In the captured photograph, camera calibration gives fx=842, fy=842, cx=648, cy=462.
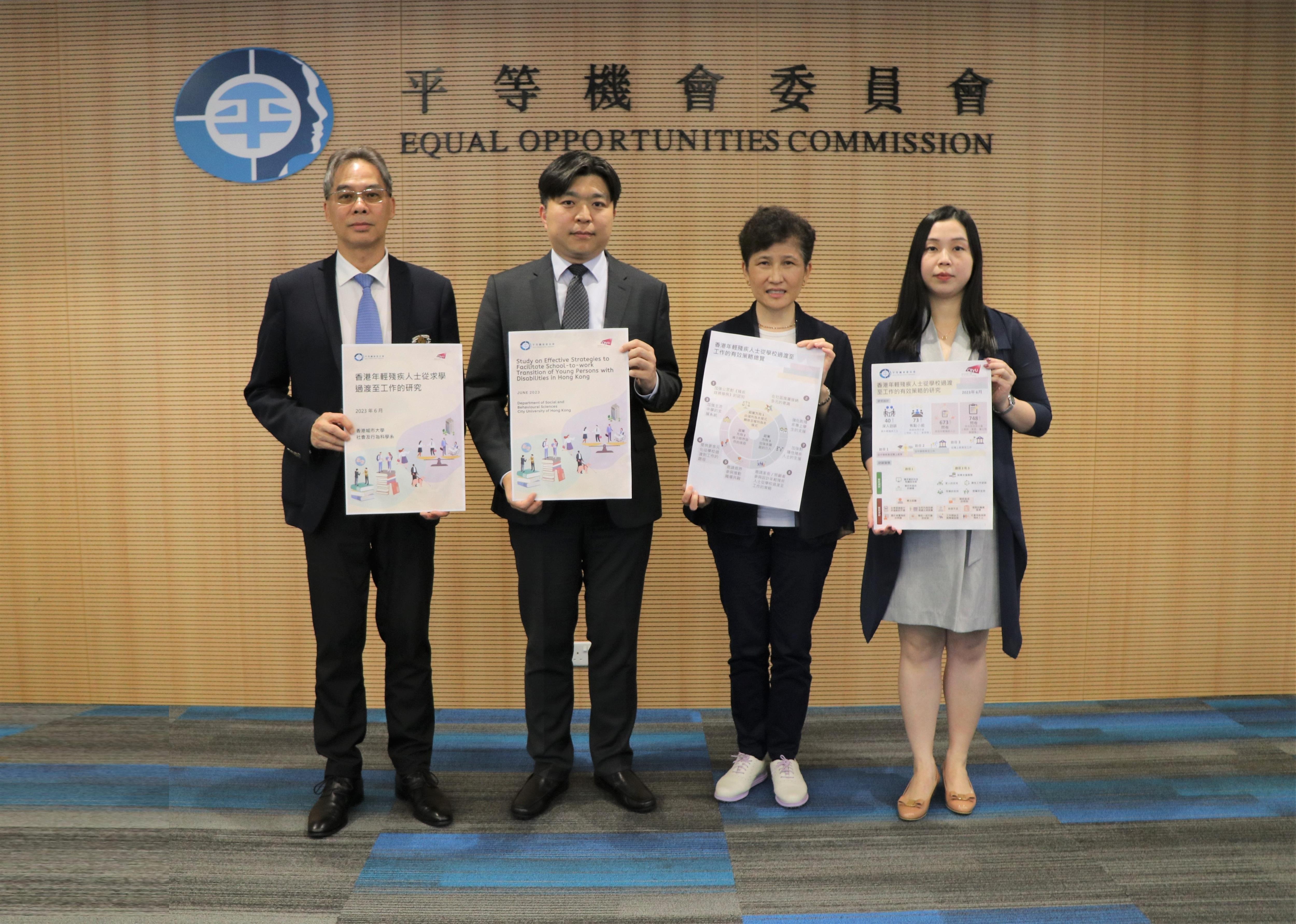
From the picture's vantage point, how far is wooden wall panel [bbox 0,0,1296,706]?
3297 mm

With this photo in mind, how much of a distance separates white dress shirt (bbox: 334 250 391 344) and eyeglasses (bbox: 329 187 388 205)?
6.2 inches

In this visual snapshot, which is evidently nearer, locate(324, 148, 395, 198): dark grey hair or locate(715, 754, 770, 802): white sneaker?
locate(324, 148, 395, 198): dark grey hair

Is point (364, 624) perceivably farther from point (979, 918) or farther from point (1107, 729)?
point (1107, 729)

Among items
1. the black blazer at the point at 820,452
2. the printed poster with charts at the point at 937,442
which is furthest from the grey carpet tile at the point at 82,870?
the printed poster with charts at the point at 937,442

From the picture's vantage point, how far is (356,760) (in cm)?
255

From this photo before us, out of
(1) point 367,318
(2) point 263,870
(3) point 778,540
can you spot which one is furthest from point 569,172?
(2) point 263,870

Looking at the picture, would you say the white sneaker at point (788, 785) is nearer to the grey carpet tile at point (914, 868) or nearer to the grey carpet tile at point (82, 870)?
the grey carpet tile at point (914, 868)

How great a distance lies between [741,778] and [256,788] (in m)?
1.57

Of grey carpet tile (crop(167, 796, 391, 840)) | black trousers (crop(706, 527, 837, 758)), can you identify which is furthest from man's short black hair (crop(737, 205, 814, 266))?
grey carpet tile (crop(167, 796, 391, 840))

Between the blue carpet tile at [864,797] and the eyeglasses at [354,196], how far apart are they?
208 cm

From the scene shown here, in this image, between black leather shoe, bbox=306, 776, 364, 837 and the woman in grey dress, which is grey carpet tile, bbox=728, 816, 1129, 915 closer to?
the woman in grey dress

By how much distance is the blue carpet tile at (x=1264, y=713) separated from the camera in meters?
3.18

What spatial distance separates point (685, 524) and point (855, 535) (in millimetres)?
695

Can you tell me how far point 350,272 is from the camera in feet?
8.07
